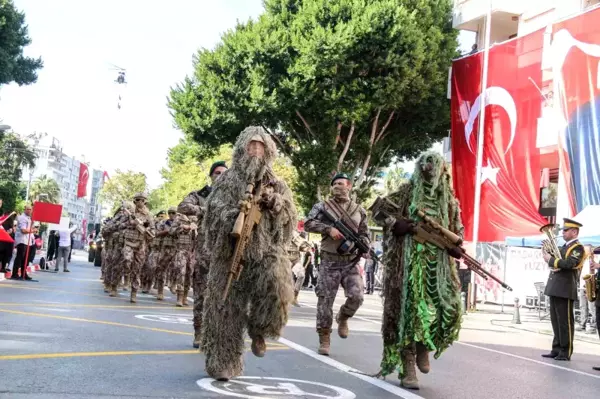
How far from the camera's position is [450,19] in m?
34.3

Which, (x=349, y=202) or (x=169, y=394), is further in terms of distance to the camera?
(x=349, y=202)

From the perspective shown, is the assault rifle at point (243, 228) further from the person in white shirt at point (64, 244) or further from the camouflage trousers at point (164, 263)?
the person in white shirt at point (64, 244)

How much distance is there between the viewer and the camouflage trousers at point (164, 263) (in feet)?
56.1

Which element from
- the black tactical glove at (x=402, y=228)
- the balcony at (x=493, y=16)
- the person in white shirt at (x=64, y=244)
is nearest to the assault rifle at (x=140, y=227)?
the black tactical glove at (x=402, y=228)

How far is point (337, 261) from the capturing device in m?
9.45

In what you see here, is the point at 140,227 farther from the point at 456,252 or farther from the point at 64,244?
the point at 64,244

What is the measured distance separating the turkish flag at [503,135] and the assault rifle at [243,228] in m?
21.0

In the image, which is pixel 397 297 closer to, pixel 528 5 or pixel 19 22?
pixel 528 5

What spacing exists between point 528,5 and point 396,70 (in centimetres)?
706

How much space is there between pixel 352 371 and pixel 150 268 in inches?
453

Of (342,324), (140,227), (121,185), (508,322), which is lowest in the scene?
(342,324)

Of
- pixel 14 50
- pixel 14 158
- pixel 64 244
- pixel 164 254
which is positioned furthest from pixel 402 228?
pixel 14 158

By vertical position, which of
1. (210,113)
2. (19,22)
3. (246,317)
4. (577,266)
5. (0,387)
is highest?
(19,22)

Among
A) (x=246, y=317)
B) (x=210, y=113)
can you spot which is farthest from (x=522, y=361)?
(x=210, y=113)
